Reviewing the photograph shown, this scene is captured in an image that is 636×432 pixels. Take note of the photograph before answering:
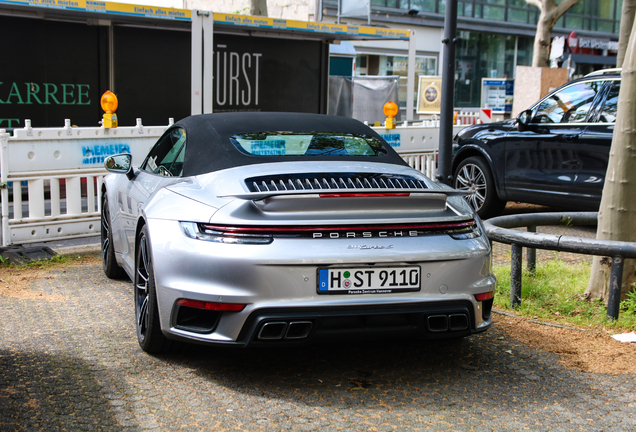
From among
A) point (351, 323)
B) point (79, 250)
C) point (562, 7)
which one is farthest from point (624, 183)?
point (562, 7)

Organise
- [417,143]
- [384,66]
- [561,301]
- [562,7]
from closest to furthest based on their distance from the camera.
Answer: [561,301]
[417,143]
[562,7]
[384,66]

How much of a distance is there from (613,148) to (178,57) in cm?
1148

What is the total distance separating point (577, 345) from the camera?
15.4ft

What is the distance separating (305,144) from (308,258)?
52.3 inches

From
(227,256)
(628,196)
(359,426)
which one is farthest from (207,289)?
(628,196)

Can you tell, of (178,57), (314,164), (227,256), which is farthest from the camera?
(178,57)

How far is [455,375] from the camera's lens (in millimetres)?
4086

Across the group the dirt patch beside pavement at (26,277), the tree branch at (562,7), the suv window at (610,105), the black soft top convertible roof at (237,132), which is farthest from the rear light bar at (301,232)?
the tree branch at (562,7)

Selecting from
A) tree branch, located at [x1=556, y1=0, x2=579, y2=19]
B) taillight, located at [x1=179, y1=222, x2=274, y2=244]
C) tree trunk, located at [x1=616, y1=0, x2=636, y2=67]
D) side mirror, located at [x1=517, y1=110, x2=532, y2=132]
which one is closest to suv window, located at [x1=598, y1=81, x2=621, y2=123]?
side mirror, located at [x1=517, y1=110, x2=532, y2=132]

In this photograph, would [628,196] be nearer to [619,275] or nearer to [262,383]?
[619,275]

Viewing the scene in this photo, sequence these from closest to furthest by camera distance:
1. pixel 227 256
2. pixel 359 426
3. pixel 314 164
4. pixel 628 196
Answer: pixel 359 426
pixel 227 256
pixel 314 164
pixel 628 196

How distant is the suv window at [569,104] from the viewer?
9.07 meters

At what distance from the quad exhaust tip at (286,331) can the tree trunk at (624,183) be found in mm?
2854

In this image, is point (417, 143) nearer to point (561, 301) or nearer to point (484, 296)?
point (561, 301)
